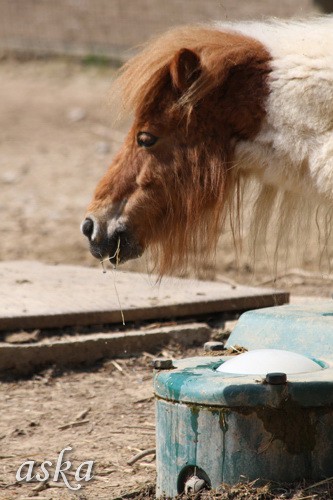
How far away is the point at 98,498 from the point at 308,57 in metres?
1.75

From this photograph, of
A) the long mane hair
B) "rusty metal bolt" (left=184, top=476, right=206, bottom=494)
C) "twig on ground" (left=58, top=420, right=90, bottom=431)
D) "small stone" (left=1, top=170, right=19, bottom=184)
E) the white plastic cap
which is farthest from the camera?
"small stone" (left=1, top=170, right=19, bottom=184)

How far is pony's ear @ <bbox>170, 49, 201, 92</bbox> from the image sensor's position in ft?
10.8

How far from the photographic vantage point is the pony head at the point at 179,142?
330cm

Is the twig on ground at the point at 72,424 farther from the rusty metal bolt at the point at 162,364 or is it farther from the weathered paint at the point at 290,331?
the rusty metal bolt at the point at 162,364

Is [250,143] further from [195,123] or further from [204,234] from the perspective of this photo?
[204,234]

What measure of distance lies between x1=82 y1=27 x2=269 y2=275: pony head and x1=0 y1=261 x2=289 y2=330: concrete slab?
1.13m

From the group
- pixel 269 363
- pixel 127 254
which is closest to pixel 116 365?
pixel 127 254

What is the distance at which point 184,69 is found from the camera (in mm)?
3307

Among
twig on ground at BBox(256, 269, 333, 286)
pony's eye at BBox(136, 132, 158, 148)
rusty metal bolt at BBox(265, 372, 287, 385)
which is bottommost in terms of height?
twig on ground at BBox(256, 269, 333, 286)

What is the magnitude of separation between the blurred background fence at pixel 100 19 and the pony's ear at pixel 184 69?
331 inches

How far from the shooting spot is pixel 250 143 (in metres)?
3.33

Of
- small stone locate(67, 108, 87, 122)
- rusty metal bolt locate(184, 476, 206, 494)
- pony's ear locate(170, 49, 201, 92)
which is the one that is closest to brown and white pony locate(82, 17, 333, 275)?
pony's ear locate(170, 49, 201, 92)

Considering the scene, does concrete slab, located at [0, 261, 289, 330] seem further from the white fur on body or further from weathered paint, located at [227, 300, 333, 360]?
the white fur on body

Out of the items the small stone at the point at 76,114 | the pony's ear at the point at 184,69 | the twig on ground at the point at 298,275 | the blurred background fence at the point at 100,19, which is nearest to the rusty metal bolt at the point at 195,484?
the pony's ear at the point at 184,69
